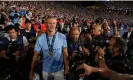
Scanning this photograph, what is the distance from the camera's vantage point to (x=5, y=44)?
6754 mm

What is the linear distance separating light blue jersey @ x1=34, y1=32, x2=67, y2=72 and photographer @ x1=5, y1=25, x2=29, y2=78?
1254 mm

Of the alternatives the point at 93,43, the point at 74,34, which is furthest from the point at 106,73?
the point at 74,34

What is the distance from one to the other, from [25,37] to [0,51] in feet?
2.02

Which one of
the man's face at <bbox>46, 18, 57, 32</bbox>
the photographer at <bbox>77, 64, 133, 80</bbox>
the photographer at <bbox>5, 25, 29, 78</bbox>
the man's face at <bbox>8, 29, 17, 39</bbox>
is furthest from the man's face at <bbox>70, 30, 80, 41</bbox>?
the photographer at <bbox>77, 64, 133, 80</bbox>

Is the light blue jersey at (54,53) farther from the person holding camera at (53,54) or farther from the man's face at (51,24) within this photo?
the man's face at (51,24)

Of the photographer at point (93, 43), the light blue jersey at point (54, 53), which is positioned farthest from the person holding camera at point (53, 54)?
the photographer at point (93, 43)

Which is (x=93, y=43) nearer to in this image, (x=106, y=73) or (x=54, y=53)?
(x=54, y=53)

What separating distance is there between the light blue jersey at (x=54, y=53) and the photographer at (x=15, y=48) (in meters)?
1.25

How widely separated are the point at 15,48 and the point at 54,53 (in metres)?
1.72

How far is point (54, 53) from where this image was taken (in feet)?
16.8

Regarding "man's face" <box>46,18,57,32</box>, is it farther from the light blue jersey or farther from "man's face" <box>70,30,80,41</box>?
"man's face" <box>70,30,80,41</box>

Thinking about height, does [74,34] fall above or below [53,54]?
above

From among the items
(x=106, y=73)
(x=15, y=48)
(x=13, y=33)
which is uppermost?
(x=106, y=73)

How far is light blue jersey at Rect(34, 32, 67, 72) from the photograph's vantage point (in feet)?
16.8
